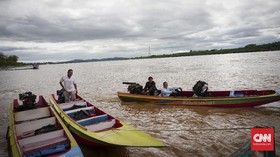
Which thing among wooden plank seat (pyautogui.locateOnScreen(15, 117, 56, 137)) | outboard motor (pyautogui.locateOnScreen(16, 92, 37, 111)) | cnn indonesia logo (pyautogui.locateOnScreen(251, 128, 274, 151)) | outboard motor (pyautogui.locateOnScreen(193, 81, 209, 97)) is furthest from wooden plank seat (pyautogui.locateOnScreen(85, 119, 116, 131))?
outboard motor (pyautogui.locateOnScreen(193, 81, 209, 97))

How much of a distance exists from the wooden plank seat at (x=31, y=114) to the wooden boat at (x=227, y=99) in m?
7.08

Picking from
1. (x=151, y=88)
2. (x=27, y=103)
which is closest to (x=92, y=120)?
(x=27, y=103)

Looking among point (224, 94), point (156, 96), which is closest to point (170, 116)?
point (156, 96)

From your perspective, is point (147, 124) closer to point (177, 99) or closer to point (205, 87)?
point (177, 99)

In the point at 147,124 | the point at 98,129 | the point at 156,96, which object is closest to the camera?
the point at 98,129

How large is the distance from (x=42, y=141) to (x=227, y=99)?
32.2 feet

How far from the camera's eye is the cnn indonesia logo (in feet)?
11.2

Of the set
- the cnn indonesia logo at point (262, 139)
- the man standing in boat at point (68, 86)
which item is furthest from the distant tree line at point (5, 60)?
the cnn indonesia logo at point (262, 139)

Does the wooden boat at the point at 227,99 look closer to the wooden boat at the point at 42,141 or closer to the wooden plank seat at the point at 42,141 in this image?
the wooden boat at the point at 42,141

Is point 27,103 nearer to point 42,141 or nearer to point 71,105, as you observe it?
point 71,105

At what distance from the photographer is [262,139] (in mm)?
3500

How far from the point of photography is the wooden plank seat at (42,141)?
6644mm

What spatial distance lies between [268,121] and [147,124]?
569cm

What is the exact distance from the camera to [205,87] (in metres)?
13.5
